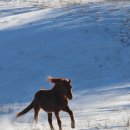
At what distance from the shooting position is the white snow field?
14.6 m

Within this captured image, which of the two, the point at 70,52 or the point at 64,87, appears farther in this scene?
the point at 70,52

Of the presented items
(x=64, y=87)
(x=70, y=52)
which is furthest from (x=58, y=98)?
(x=70, y=52)

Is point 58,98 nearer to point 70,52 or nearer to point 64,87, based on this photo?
point 64,87

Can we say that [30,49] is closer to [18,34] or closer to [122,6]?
[18,34]

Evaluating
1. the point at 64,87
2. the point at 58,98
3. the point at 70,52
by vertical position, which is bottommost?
the point at 70,52

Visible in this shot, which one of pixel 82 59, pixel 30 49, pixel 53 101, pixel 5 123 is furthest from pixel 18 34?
pixel 53 101

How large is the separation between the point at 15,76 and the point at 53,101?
9710 millimetres

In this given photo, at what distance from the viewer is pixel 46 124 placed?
9820 mm

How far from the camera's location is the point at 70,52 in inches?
779

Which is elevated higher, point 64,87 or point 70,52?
point 64,87

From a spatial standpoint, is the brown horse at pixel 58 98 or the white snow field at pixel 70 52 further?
the white snow field at pixel 70 52

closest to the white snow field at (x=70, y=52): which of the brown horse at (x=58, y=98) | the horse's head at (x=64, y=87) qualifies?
the brown horse at (x=58, y=98)

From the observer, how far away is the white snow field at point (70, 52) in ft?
48.0

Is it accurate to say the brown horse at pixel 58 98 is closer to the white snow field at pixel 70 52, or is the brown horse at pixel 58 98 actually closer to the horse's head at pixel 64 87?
the horse's head at pixel 64 87
